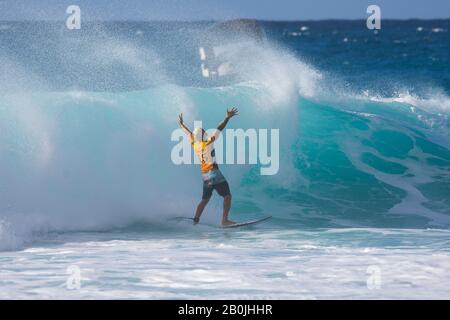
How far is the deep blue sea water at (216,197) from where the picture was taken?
9656mm

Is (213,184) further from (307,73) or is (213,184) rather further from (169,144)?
(307,73)

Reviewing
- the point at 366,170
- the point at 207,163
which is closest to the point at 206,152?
the point at 207,163

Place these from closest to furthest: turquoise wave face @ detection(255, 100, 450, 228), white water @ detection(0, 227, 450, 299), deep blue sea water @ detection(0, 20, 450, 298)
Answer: white water @ detection(0, 227, 450, 299) → deep blue sea water @ detection(0, 20, 450, 298) → turquoise wave face @ detection(255, 100, 450, 228)

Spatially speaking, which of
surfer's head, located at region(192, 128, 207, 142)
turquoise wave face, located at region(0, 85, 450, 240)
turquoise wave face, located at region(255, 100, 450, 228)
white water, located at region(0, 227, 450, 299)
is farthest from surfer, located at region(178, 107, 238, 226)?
turquoise wave face, located at region(255, 100, 450, 228)

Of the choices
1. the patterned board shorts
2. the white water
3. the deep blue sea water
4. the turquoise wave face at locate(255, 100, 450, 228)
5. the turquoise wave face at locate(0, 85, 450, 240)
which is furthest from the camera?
the turquoise wave face at locate(255, 100, 450, 228)

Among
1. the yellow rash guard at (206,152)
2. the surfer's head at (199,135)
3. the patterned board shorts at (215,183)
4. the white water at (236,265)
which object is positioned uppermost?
the surfer's head at (199,135)

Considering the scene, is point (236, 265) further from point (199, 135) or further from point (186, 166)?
point (186, 166)

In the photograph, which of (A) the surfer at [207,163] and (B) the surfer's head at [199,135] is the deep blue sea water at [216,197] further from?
(B) the surfer's head at [199,135]

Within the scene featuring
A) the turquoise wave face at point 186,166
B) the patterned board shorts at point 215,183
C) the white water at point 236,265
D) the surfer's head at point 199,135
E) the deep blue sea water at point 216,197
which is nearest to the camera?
the white water at point 236,265

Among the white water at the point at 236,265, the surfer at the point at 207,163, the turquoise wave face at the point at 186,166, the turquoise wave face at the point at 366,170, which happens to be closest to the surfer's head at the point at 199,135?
the surfer at the point at 207,163

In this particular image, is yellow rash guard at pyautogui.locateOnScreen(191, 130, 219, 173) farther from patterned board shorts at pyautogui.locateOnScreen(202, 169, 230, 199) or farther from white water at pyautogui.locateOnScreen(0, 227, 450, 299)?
white water at pyautogui.locateOnScreen(0, 227, 450, 299)

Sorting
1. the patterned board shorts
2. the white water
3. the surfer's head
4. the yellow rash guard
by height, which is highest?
the surfer's head

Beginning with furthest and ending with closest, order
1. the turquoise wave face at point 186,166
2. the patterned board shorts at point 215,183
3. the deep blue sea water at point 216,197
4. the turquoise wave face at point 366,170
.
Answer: the turquoise wave face at point 366,170 < the turquoise wave face at point 186,166 < the patterned board shorts at point 215,183 < the deep blue sea water at point 216,197

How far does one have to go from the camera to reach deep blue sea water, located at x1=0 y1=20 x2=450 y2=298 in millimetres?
9656
